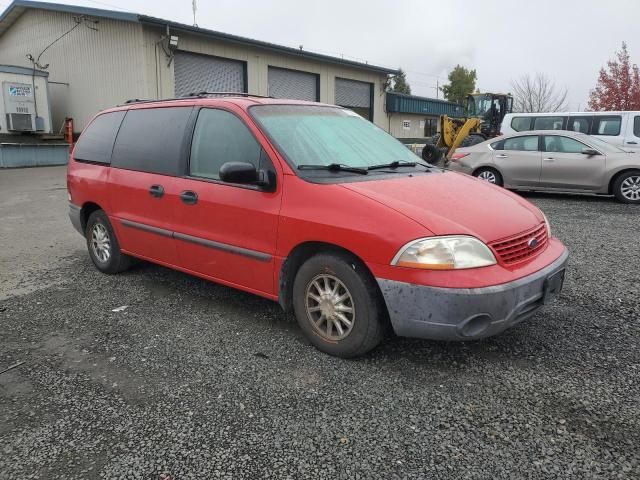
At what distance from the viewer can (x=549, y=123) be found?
12.8m

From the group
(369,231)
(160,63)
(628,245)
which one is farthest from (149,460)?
(160,63)

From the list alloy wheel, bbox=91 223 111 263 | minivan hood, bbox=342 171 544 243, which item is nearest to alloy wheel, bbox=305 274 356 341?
minivan hood, bbox=342 171 544 243

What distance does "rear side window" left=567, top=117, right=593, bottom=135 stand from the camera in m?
12.3

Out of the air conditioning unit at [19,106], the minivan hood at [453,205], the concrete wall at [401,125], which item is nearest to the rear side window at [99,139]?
the minivan hood at [453,205]

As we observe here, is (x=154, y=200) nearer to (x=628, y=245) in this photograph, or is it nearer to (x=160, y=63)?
(x=628, y=245)

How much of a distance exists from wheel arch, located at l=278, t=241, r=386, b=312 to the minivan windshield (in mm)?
569

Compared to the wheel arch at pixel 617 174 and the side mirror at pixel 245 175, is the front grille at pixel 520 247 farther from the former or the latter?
the wheel arch at pixel 617 174

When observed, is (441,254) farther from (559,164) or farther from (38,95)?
(38,95)

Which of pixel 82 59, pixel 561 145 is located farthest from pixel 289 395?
pixel 82 59

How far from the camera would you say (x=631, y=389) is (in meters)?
2.88

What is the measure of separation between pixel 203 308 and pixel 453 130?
1662 cm

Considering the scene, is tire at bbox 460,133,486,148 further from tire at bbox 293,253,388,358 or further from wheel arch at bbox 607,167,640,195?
tire at bbox 293,253,388,358

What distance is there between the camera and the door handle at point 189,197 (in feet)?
13.0

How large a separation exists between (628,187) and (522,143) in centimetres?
212
